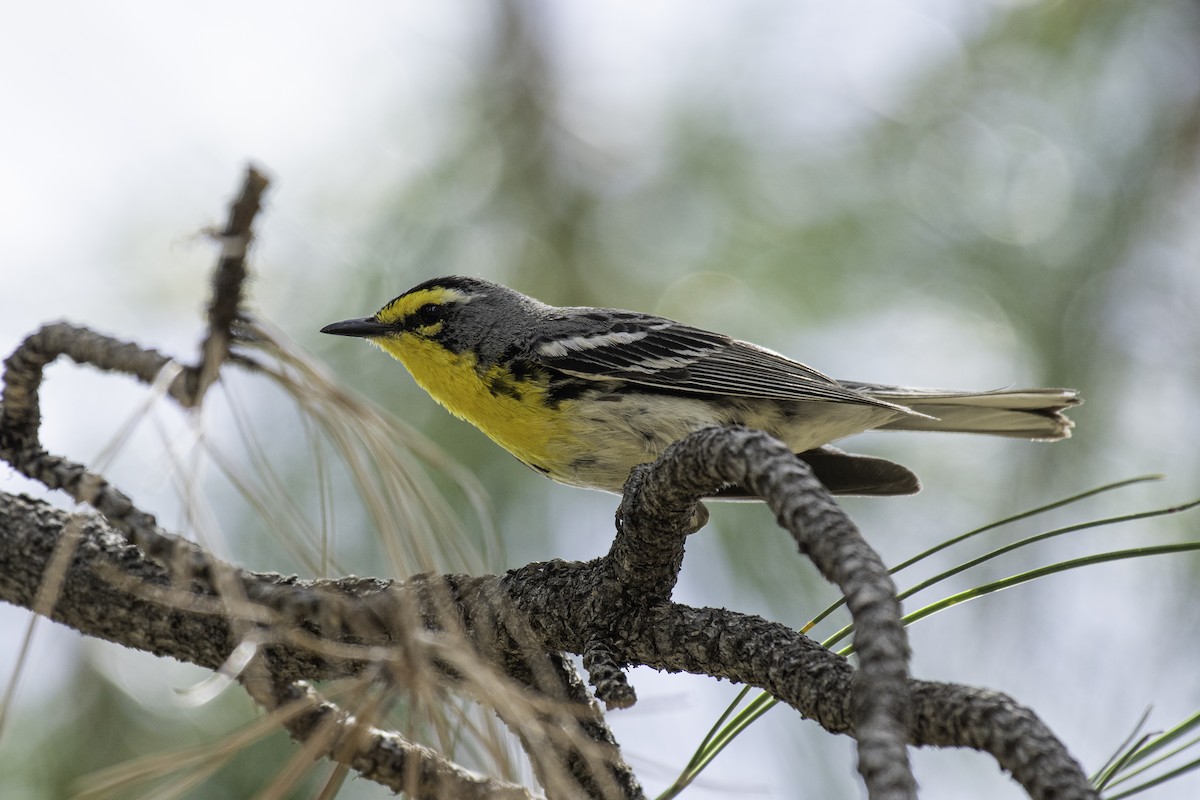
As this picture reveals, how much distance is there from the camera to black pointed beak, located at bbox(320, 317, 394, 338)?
3658 millimetres

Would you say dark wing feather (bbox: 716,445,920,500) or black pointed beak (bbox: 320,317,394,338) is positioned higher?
dark wing feather (bbox: 716,445,920,500)

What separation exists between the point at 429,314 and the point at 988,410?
199 cm

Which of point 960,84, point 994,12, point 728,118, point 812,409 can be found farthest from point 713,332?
point 994,12

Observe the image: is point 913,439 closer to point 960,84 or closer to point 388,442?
point 960,84

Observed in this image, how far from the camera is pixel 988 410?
12.4ft

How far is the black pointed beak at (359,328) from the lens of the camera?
3.66m

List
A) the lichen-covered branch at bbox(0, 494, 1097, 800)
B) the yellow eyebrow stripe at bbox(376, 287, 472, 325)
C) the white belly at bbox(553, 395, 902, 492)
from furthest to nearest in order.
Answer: the yellow eyebrow stripe at bbox(376, 287, 472, 325), the white belly at bbox(553, 395, 902, 492), the lichen-covered branch at bbox(0, 494, 1097, 800)

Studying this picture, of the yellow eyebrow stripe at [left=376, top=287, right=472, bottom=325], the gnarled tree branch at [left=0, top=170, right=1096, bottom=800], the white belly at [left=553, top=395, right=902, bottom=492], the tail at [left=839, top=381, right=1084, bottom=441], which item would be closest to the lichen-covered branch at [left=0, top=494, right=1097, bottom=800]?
the gnarled tree branch at [left=0, top=170, right=1096, bottom=800]

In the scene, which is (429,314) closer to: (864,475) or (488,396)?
(488,396)

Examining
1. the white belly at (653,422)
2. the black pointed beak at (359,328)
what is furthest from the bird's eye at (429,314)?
the white belly at (653,422)

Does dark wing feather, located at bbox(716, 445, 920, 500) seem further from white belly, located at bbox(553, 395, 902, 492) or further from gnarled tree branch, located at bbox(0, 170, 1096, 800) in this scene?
gnarled tree branch, located at bbox(0, 170, 1096, 800)

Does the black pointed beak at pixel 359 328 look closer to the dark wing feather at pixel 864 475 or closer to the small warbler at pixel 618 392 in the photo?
the small warbler at pixel 618 392

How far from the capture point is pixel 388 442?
215 cm

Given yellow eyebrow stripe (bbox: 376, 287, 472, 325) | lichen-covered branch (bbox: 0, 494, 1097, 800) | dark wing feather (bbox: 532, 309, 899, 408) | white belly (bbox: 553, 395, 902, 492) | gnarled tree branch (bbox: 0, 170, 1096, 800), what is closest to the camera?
gnarled tree branch (bbox: 0, 170, 1096, 800)
